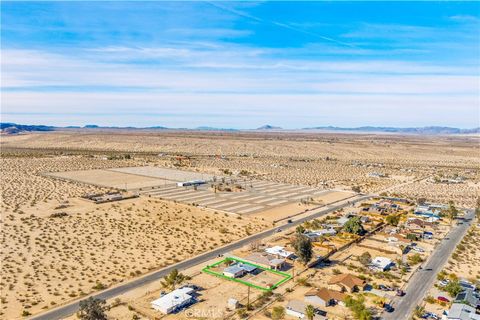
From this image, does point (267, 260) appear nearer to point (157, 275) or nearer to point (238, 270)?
point (238, 270)

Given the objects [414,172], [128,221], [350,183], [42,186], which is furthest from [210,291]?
[414,172]

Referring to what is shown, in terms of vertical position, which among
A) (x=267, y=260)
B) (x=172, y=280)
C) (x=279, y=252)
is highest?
(x=172, y=280)

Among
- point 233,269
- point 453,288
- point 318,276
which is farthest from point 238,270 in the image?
point 453,288

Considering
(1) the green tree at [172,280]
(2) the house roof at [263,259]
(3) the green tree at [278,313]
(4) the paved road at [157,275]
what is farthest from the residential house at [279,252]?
(3) the green tree at [278,313]

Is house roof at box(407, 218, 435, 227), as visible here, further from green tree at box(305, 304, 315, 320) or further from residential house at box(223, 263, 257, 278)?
green tree at box(305, 304, 315, 320)

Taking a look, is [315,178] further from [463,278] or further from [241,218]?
[463,278]

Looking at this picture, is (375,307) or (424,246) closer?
(375,307)

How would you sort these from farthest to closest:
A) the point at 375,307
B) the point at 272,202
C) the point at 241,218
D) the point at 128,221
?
the point at 272,202
the point at 241,218
the point at 128,221
the point at 375,307
